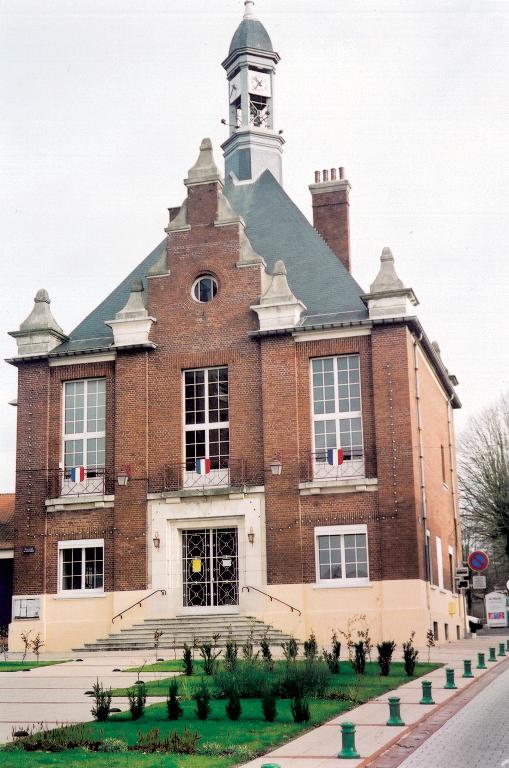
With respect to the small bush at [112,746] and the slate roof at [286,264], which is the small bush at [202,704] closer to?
the small bush at [112,746]

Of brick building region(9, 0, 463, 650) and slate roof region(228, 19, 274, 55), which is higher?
slate roof region(228, 19, 274, 55)

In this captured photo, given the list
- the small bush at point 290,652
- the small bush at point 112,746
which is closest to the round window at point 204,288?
the small bush at point 290,652

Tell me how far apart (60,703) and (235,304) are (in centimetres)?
1798

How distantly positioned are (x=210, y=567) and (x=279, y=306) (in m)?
8.29

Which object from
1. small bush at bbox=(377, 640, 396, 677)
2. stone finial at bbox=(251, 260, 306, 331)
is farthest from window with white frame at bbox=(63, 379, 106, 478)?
small bush at bbox=(377, 640, 396, 677)

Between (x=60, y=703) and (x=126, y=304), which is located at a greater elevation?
(x=126, y=304)

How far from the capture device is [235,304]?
112 feet

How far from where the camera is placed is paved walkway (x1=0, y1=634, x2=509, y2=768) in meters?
12.0

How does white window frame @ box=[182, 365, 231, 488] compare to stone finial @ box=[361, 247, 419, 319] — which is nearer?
stone finial @ box=[361, 247, 419, 319]

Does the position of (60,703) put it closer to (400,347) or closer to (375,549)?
(375,549)

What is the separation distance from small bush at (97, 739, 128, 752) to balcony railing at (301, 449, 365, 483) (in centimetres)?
2018

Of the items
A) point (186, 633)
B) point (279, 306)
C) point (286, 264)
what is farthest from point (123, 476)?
point (286, 264)

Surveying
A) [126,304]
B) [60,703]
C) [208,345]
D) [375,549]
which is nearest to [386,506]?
[375,549]

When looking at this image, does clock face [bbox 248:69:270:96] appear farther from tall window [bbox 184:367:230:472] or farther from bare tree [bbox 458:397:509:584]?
bare tree [bbox 458:397:509:584]
